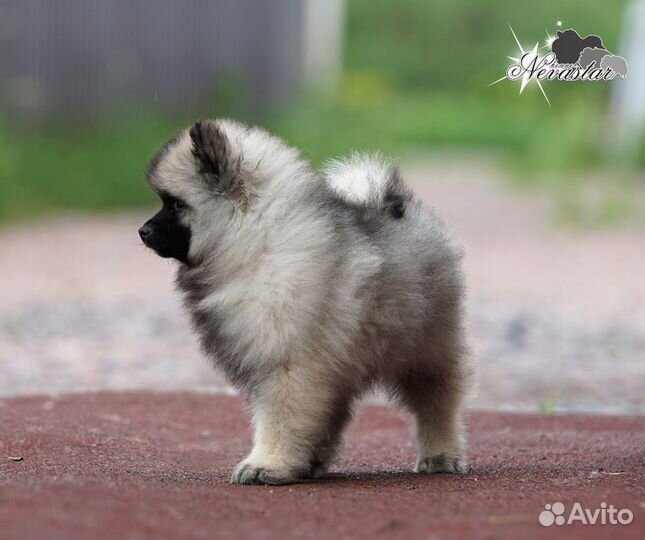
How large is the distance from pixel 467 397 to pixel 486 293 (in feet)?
19.9

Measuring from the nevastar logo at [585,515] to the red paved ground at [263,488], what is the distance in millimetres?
34

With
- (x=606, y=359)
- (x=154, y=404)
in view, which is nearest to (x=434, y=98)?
(x=606, y=359)

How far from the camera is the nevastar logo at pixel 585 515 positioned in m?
3.63

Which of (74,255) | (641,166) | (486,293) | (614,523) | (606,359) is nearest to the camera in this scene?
(614,523)

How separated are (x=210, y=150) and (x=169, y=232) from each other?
33cm

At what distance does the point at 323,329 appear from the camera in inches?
172

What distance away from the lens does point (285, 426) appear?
4.37 metres

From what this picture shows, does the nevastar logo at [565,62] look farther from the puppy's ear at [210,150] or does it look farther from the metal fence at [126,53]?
the metal fence at [126,53]

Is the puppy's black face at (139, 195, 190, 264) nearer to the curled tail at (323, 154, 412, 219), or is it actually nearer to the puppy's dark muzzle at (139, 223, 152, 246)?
the puppy's dark muzzle at (139, 223, 152, 246)

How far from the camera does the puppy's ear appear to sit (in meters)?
4.49

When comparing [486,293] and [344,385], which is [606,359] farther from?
[344,385]

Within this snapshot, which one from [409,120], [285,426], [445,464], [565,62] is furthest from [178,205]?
[409,120]

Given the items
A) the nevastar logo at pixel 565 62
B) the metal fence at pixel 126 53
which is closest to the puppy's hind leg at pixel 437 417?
the nevastar logo at pixel 565 62

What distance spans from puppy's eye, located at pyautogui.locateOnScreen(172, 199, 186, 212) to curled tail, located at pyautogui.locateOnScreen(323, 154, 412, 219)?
60 centimetres
